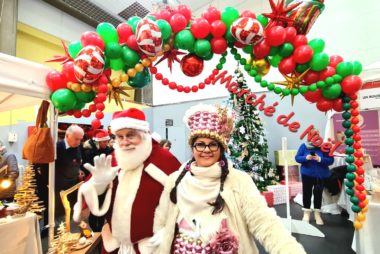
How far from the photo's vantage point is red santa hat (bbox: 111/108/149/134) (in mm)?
1385

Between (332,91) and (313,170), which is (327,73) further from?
(313,170)

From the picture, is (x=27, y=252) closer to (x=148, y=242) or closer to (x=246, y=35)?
(x=148, y=242)

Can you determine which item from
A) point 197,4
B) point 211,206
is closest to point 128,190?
point 211,206

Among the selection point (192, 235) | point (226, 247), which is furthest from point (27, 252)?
point (226, 247)

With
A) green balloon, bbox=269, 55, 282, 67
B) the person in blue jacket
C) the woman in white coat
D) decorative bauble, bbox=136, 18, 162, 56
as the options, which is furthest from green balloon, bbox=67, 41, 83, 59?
the person in blue jacket

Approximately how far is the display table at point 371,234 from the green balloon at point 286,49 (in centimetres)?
162

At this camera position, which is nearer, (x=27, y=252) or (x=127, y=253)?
(x=127, y=253)

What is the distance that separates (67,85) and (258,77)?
1.42 meters

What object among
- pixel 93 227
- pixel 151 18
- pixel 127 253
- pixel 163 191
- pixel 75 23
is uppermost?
pixel 75 23

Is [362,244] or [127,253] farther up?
[127,253]

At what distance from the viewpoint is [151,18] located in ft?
5.42

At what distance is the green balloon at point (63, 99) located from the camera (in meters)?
1.62

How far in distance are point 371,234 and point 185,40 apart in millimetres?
2369

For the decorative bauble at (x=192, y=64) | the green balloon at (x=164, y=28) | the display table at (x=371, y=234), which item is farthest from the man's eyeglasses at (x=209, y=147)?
the display table at (x=371, y=234)
